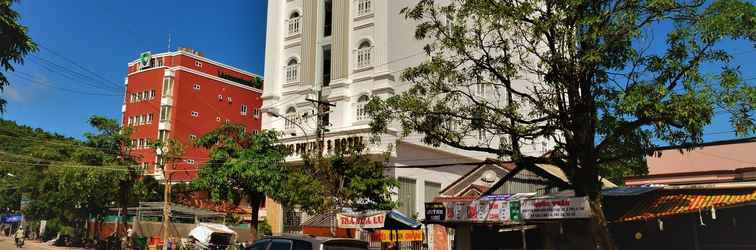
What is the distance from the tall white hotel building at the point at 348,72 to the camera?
109ft

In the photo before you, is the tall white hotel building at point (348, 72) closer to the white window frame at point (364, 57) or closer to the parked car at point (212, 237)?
the white window frame at point (364, 57)

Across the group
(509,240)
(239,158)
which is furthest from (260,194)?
(509,240)

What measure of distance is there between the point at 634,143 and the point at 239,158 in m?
20.4

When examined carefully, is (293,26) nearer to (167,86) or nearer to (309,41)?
(309,41)

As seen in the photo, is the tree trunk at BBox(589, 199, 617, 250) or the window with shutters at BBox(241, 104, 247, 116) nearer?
the tree trunk at BBox(589, 199, 617, 250)

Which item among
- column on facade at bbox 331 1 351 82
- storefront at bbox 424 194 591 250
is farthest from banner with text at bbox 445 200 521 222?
column on facade at bbox 331 1 351 82

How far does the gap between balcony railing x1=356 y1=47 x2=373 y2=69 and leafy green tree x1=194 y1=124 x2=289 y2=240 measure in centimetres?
728

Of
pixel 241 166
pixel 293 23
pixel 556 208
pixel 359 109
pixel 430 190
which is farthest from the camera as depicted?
pixel 293 23

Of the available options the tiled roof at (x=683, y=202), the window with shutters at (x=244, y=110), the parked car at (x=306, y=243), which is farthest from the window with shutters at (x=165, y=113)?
the tiled roof at (x=683, y=202)

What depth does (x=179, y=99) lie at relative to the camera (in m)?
59.4

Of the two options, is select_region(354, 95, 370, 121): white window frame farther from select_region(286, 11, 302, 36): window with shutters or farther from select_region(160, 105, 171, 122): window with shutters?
select_region(160, 105, 171, 122): window with shutters

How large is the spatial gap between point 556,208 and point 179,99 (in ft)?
170

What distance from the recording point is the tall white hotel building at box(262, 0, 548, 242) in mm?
33359

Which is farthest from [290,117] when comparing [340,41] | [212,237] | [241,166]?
[212,237]
